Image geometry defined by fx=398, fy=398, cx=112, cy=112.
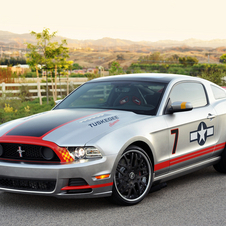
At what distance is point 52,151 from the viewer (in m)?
4.14

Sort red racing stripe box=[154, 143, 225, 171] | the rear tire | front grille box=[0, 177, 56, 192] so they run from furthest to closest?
the rear tire → red racing stripe box=[154, 143, 225, 171] → front grille box=[0, 177, 56, 192]

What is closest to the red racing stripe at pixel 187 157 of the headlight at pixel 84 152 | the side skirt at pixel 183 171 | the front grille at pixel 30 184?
the side skirt at pixel 183 171

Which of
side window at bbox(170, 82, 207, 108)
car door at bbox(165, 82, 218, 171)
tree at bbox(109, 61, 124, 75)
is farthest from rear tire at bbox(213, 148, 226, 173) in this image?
tree at bbox(109, 61, 124, 75)

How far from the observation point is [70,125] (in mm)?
4477

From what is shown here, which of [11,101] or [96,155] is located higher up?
[96,155]

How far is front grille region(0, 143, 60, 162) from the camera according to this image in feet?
13.6

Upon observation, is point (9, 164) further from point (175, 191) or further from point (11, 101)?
point (11, 101)

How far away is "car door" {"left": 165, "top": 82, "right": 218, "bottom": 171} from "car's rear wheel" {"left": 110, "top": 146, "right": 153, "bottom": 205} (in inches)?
18.8

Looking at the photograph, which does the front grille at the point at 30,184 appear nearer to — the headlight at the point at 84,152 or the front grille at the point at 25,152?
the front grille at the point at 25,152

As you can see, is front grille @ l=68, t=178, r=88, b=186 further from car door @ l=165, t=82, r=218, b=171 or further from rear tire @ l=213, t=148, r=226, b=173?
rear tire @ l=213, t=148, r=226, b=173

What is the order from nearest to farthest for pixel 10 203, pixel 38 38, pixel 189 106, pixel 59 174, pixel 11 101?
pixel 59 174 → pixel 10 203 → pixel 189 106 → pixel 11 101 → pixel 38 38

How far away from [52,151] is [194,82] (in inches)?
106

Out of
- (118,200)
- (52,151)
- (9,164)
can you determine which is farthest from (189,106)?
(9,164)

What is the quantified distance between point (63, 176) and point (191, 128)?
2.02 m
